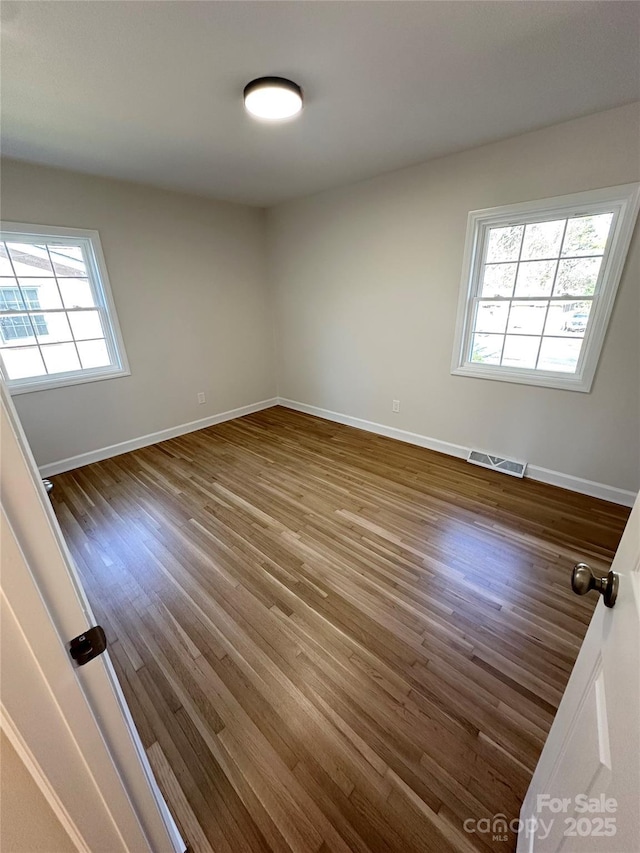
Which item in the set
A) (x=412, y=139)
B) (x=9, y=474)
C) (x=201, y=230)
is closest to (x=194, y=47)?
(x=412, y=139)

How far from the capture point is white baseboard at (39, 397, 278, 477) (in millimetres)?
3234

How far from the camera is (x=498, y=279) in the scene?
2.77 metres

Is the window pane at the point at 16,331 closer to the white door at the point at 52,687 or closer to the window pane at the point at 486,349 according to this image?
the white door at the point at 52,687

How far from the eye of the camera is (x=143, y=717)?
1.34 meters

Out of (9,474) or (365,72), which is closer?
(9,474)

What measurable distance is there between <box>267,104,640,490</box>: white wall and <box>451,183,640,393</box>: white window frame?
2.2 inches

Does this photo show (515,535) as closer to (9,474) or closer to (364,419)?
(364,419)

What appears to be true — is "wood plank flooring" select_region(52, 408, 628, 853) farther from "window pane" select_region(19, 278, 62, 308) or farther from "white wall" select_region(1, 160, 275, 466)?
"window pane" select_region(19, 278, 62, 308)

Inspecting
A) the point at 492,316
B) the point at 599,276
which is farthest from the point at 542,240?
the point at 492,316

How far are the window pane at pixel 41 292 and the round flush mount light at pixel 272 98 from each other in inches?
91.0

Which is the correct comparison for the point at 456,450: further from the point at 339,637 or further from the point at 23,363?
the point at 23,363

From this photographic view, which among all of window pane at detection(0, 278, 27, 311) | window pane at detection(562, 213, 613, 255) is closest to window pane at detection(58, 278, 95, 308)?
window pane at detection(0, 278, 27, 311)

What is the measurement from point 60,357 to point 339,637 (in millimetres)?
3380

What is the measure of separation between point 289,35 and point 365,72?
44 centimetres
